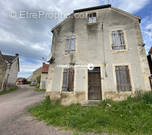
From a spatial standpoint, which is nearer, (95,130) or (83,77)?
(95,130)

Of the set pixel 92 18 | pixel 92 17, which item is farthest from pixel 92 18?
pixel 92 17

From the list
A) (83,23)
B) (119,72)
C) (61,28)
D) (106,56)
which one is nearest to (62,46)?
(61,28)

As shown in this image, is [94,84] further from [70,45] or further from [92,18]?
[92,18]

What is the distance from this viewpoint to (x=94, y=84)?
21.9ft

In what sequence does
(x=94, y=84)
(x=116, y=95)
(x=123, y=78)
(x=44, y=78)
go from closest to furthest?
(x=116, y=95)
(x=123, y=78)
(x=94, y=84)
(x=44, y=78)

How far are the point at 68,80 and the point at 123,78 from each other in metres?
4.30

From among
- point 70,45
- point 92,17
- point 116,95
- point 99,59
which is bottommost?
point 116,95

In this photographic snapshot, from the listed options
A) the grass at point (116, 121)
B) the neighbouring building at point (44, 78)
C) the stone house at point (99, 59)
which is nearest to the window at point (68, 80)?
the stone house at point (99, 59)

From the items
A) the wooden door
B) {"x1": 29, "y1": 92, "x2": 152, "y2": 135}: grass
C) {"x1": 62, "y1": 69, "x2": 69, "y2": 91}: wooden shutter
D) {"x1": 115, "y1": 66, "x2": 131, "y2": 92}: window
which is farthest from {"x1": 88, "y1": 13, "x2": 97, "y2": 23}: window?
{"x1": 29, "y1": 92, "x2": 152, "y2": 135}: grass

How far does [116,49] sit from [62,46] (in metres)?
4.90

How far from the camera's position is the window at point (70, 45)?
7.62 m

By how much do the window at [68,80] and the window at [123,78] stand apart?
3556 millimetres

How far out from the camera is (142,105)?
4.57m

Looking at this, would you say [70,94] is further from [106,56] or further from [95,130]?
[106,56]
